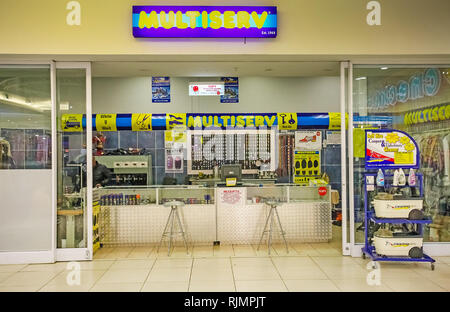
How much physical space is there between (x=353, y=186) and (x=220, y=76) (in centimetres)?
284

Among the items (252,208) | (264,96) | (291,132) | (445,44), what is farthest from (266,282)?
(264,96)

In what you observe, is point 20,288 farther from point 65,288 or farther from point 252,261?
point 252,261

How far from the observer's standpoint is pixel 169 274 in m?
5.10

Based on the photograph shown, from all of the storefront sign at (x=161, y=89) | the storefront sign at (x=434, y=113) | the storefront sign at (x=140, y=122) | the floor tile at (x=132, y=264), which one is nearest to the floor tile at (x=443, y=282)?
the storefront sign at (x=434, y=113)

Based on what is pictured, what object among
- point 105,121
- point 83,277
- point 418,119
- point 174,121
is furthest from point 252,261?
point 105,121

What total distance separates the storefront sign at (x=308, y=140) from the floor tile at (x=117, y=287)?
5.89m

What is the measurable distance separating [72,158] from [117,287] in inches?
81.2

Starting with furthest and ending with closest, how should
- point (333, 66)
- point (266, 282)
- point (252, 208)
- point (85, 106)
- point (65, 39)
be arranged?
point (252, 208) → point (333, 66) → point (85, 106) → point (65, 39) → point (266, 282)

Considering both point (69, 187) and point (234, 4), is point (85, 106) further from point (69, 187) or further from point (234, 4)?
point (234, 4)

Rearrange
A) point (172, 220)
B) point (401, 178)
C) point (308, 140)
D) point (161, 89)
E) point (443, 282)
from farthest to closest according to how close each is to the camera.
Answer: point (308, 140), point (161, 89), point (172, 220), point (401, 178), point (443, 282)

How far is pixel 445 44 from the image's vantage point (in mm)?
5520

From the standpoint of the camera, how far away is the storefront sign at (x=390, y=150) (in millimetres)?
5594

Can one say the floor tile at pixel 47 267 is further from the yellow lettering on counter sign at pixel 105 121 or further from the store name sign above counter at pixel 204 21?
the store name sign above counter at pixel 204 21

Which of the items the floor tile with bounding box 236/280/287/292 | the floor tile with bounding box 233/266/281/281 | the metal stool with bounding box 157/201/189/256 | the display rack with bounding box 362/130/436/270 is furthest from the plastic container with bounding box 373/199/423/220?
the metal stool with bounding box 157/201/189/256
